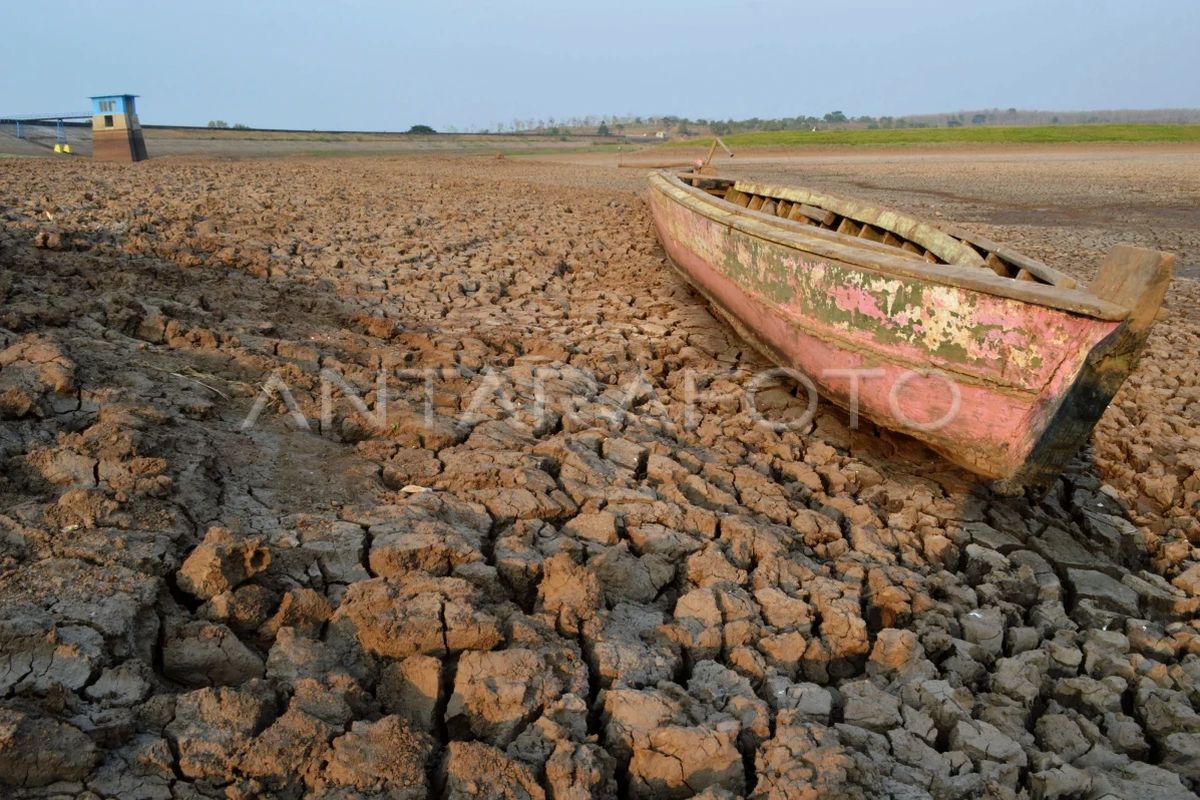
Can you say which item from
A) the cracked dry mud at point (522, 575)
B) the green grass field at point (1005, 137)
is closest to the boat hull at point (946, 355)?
the cracked dry mud at point (522, 575)

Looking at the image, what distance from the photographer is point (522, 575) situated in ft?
8.84

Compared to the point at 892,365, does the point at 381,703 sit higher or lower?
lower

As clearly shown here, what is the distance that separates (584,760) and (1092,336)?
8.53ft

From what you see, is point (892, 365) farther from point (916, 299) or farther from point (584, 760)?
point (584, 760)

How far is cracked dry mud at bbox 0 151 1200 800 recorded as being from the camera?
77.0 inches

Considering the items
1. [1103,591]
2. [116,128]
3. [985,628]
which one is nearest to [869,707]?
[985,628]

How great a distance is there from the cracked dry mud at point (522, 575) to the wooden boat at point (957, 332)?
33cm

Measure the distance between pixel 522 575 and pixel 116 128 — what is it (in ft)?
70.4

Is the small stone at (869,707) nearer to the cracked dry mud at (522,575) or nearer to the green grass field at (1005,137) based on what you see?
the cracked dry mud at (522,575)

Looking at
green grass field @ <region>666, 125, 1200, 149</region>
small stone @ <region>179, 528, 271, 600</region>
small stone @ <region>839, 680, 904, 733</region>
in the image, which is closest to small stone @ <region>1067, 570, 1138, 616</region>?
small stone @ <region>839, 680, 904, 733</region>

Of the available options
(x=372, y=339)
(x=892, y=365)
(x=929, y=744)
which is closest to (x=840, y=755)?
(x=929, y=744)

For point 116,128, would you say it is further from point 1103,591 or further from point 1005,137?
point 1005,137

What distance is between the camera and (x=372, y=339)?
5031mm

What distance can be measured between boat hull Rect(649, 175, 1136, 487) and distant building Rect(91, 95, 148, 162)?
19.5 metres
